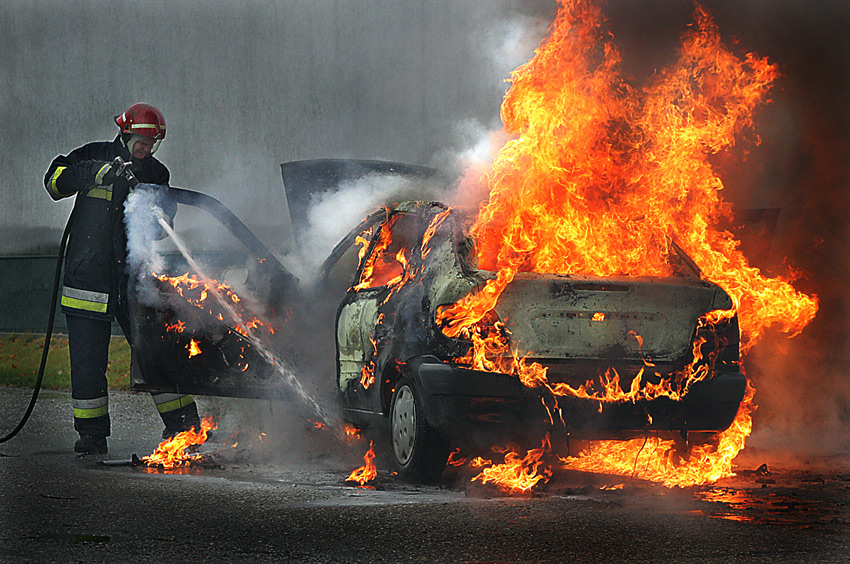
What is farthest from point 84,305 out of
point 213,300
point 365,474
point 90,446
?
point 365,474

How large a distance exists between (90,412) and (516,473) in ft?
11.3

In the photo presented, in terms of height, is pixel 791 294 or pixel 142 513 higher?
pixel 791 294

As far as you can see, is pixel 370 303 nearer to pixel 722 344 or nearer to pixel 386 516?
pixel 386 516

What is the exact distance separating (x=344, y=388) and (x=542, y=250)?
166 centimetres

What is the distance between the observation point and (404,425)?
6.51 m

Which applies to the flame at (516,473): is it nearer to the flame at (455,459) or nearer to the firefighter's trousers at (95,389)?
the flame at (455,459)

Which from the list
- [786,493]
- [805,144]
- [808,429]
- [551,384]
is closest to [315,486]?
[551,384]

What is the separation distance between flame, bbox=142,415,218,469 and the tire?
5.70 ft

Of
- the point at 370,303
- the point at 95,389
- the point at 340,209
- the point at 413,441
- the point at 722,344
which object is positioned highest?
the point at 340,209

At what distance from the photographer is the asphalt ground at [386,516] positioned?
458 cm

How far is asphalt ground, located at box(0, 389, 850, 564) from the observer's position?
4.58 metres

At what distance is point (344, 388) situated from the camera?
7.35 meters

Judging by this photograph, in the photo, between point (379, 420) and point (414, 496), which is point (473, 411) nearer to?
point (414, 496)

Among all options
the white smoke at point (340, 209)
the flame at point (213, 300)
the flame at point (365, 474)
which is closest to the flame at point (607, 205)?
the flame at point (365, 474)
